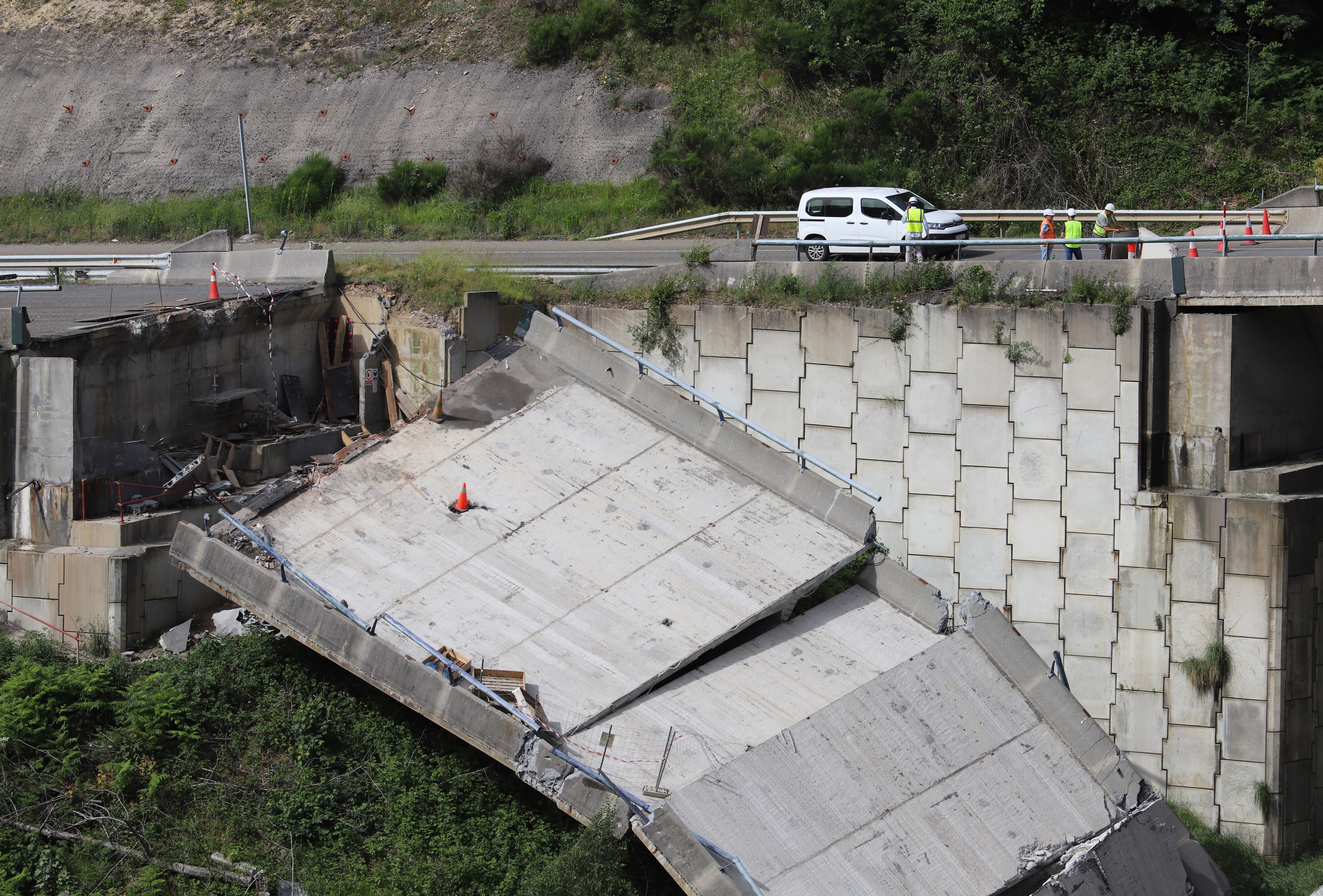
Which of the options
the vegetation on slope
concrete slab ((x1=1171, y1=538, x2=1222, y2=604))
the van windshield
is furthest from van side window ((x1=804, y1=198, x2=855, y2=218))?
the vegetation on slope

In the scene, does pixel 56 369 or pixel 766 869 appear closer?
pixel 766 869

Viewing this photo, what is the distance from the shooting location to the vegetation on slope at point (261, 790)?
11.6m

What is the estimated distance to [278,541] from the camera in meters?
14.7

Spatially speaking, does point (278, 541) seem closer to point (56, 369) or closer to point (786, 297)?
point (56, 369)

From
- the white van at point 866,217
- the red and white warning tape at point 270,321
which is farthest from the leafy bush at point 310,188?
the white van at point 866,217

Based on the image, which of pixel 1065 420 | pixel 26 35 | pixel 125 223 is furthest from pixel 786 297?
pixel 26 35

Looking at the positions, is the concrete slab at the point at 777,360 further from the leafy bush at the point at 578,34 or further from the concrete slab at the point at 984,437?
the leafy bush at the point at 578,34

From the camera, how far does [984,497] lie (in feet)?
52.2

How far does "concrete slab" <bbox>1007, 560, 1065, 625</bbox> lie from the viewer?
15.7 m

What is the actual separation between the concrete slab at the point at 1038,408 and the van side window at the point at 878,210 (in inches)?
275

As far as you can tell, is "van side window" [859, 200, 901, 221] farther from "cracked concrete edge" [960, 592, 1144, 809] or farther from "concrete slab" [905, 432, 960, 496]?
"cracked concrete edge" [960, 592, 1144, 809]

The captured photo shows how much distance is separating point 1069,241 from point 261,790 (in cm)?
1162

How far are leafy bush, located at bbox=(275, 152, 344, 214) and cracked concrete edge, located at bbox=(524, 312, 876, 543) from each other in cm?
1535

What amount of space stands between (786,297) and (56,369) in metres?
9.13
